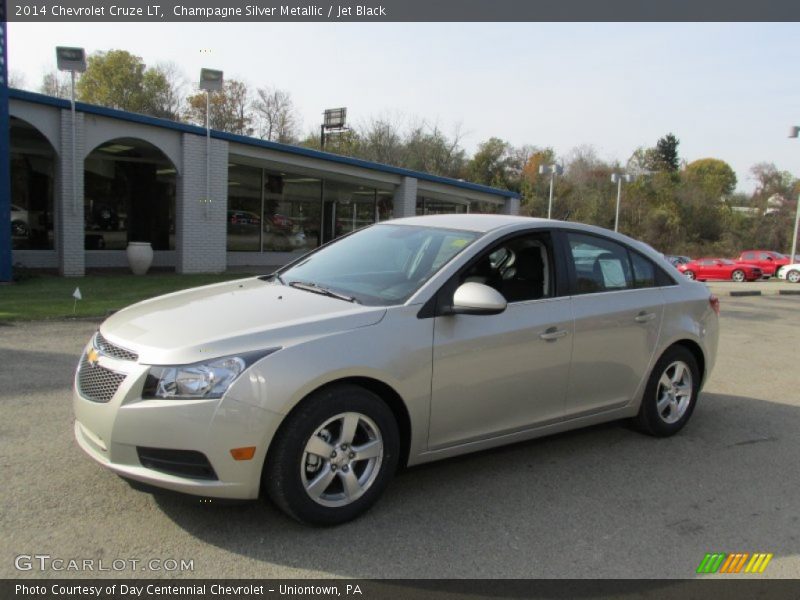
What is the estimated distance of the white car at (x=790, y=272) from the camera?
36.2m

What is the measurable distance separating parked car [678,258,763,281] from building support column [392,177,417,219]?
19974 millimetres

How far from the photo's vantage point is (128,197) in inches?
739

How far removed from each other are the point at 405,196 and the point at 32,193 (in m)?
11.2

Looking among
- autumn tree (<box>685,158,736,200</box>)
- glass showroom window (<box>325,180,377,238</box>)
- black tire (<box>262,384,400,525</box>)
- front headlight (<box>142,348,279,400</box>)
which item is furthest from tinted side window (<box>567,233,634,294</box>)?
autumn tree (<box>685,158,736,200</box>)

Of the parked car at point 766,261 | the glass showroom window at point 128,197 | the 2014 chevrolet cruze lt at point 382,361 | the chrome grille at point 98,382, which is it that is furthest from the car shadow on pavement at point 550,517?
the parked car at point 766,261

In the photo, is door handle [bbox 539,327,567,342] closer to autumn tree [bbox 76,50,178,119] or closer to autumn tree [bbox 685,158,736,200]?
autumn tree [bbox 76,50,178,119]

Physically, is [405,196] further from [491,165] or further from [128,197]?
[491,165]

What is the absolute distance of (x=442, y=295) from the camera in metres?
3.89

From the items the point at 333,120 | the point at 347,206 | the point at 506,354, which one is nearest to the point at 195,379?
the point at 506,354

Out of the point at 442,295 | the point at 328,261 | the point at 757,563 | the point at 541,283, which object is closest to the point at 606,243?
the point at 541,283

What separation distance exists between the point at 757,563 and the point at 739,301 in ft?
56.9

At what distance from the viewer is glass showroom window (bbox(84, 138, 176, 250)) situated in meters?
17.9

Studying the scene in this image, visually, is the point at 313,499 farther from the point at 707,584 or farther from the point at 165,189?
the point at 165,189

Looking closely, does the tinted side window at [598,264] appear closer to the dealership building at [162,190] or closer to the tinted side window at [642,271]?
the tinted side window at [642,271]
